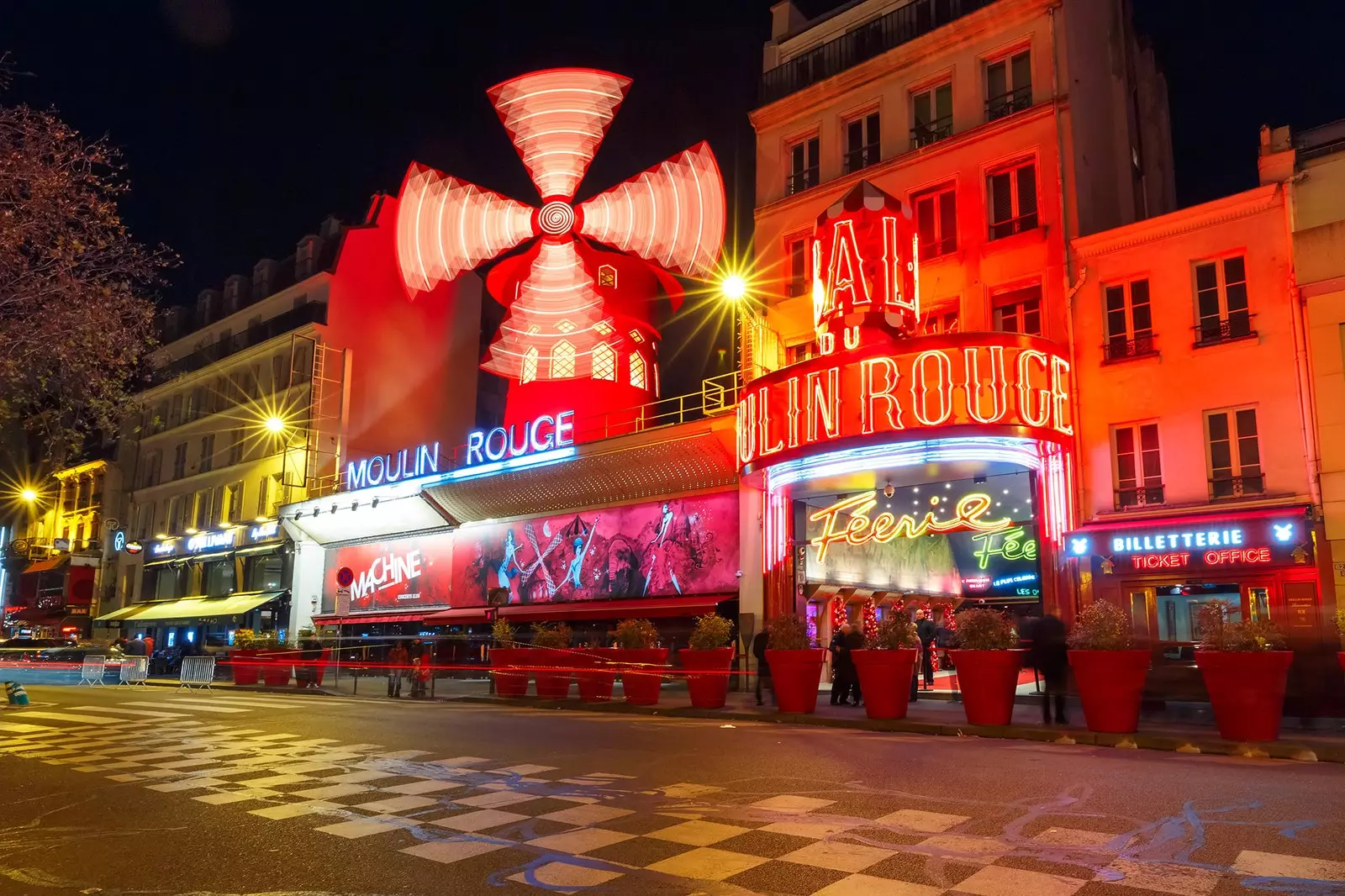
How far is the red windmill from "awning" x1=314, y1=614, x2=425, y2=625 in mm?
6300

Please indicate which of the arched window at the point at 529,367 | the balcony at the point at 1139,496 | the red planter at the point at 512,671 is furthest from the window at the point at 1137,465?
the arched window at the point at 529,367

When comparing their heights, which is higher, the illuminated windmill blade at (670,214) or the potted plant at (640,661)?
the illuminated windmill blade at (670,214)

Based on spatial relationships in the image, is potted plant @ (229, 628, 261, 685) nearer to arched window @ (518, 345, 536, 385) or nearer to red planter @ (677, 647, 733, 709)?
arched window @ (518, 345, 536, 385)

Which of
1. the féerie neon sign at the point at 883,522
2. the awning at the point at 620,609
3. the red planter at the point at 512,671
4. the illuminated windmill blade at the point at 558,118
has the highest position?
the illuminated windmill blade at the point at 558,118

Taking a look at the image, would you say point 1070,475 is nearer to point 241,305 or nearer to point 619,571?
point 619,571

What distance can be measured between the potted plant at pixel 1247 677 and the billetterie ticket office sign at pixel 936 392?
5372 millimetres

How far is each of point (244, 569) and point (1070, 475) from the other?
28.8 metres

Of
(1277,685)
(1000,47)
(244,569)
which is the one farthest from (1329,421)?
(244,569)

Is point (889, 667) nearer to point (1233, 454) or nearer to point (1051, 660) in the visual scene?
point (1051, 660)

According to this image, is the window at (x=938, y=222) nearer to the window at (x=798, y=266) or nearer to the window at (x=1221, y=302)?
the window at (x=798, y=266)

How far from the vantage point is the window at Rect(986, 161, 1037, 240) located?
17.9m

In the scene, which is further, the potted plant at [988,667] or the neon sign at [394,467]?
the neon sign at [394,467]

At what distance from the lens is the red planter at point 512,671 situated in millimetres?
17906

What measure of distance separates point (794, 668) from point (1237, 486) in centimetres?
739
